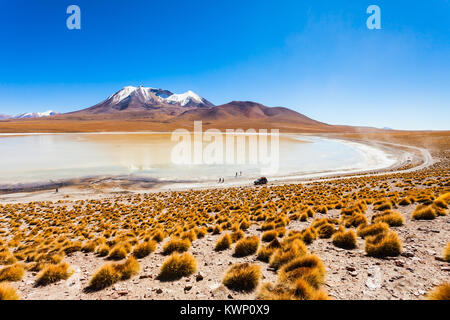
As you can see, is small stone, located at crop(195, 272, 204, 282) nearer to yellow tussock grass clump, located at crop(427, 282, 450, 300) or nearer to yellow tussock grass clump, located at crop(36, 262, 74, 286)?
yellow tussock grass clump, located at crop(36, 262, 74, 286)

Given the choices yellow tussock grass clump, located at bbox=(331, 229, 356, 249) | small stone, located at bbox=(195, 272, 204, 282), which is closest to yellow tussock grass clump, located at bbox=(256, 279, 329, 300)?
small stone, located at bbox=(195, 272, 204, 282)

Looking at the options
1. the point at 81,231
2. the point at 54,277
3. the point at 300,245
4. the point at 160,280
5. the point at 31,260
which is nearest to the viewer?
the point at 160,280

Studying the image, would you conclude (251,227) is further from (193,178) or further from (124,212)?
(193,178)

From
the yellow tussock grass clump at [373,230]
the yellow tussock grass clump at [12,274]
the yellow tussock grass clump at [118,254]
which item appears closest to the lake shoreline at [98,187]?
the yellow tussock grass clump at [118,254]

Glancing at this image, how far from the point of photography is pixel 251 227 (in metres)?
7.93

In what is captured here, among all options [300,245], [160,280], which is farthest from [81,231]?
[300,245]

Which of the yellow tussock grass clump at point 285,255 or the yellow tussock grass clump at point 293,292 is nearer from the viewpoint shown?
the yellow tussock grass clump at point 293,292

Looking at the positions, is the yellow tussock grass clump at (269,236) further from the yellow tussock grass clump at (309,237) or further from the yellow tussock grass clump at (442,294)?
the yellow tussock grass clump at (442,294)

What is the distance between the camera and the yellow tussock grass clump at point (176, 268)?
159 inches

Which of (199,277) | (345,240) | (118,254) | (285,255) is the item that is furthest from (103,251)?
(345,240)

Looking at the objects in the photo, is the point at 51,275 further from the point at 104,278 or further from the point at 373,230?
the point at 373,230

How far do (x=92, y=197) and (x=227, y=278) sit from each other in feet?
68.6

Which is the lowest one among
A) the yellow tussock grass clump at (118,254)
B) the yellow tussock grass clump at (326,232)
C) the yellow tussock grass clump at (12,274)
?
the yellow tussock grass clump at (118,254)
